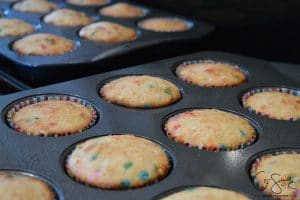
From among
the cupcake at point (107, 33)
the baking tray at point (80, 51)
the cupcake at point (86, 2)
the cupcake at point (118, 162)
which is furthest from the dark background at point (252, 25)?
the cupcake at point (118, 162)

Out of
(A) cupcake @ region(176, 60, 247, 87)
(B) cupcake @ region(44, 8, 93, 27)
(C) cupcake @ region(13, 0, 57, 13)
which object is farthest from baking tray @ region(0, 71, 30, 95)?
(C) cupcake @ region(13, 0, 57, 13)

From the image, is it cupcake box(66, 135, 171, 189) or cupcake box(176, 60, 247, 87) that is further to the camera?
cupcake box(176, 60, 247, 87)

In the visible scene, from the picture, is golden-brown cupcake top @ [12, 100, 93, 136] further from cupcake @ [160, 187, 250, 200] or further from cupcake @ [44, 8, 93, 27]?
cupcake @ [44, 8, 93, 27]

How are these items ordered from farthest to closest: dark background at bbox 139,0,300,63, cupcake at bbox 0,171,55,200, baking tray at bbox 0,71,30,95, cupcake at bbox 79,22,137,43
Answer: dark background at bbox 139,0,300,63 → cupcake at bbox 79,22,137,43 → baking tray at bbox 0,71,30,95 → cupcake at bbox 0,171,55,200

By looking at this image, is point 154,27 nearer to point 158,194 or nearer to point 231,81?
point 231,81

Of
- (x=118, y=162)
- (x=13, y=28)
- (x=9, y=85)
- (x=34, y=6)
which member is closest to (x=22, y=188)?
(x=118, y=162)

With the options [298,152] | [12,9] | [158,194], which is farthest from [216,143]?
[12,9]
